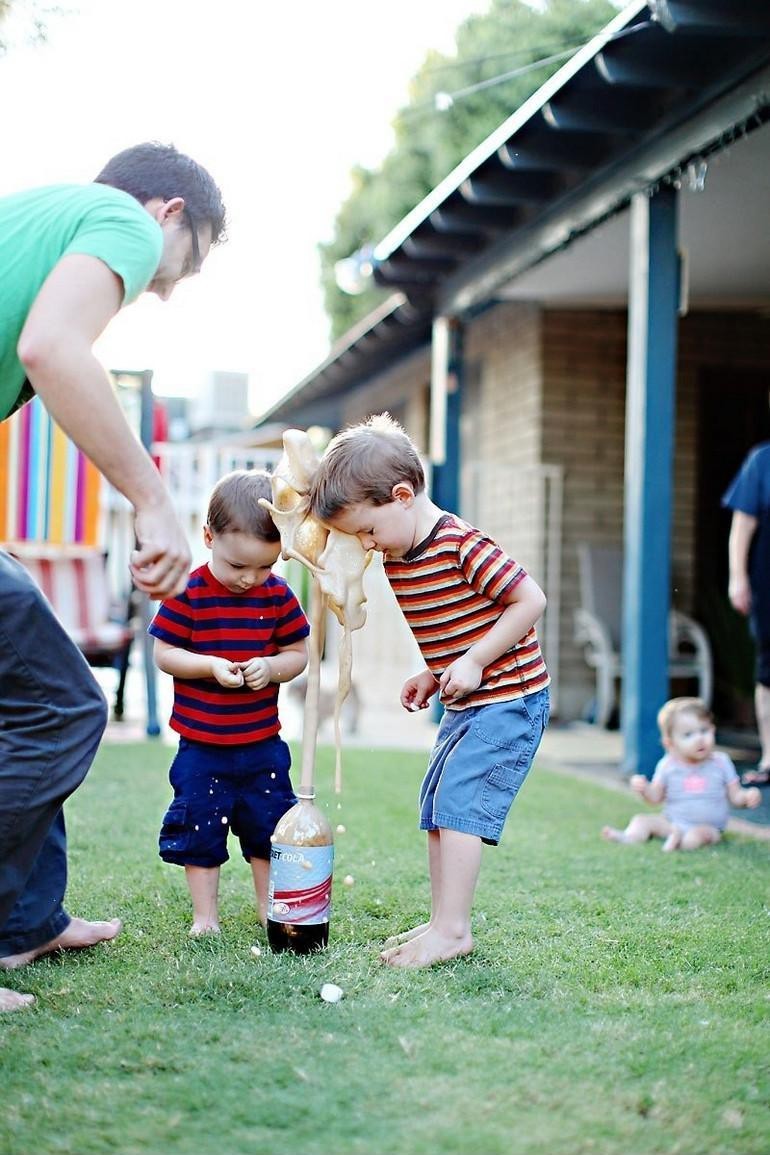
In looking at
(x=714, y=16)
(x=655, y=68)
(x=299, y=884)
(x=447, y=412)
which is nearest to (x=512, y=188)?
(x=655, y=68)

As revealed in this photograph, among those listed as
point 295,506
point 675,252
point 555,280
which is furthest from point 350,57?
point 295,506

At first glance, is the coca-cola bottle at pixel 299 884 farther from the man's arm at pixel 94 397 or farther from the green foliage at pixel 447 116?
the green foliage at pixel 447 116

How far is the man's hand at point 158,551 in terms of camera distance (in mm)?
2059

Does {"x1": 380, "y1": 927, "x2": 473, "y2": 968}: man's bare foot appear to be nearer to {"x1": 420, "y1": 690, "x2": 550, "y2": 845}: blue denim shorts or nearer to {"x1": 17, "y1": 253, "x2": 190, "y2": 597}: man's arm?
{"x1": 420, "y1": 690, "x2": 550, "y2": 845}: blue denim shorts

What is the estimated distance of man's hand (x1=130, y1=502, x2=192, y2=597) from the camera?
2.06m

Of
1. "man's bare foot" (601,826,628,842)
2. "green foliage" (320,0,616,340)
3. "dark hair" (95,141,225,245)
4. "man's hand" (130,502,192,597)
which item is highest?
"green foliage" (320,0,616,340)

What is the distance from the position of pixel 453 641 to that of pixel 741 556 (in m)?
3.04

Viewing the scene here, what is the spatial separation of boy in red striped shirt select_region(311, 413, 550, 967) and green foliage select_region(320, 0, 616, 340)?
8808mm

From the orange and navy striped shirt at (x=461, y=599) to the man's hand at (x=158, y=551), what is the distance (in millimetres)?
755

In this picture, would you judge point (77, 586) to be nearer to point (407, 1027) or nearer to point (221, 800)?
point (221, 800)

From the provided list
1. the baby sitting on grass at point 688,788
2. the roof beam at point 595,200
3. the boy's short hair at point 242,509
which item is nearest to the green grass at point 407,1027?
the baby sitting on grass at point 688,788

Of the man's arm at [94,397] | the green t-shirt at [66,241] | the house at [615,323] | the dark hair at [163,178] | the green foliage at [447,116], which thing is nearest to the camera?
the man's arm at [94,397]

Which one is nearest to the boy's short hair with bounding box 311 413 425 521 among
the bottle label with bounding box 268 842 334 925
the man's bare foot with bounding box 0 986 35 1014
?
the bottle label with bounding box 268 842 334 925

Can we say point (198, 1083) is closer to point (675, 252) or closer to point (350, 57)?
point (675, 252)
